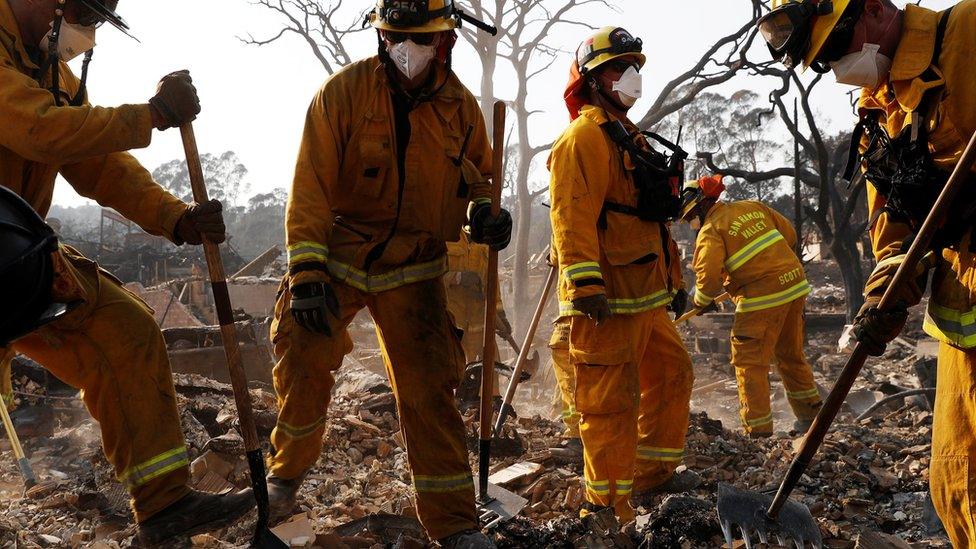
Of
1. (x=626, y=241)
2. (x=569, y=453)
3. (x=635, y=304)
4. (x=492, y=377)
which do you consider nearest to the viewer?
(x=492, y=377)

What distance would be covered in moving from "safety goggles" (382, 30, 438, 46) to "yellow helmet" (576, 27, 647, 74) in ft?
4.34

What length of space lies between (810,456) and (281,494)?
2218 mm

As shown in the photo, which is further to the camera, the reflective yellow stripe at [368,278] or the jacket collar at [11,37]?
the reflective yellow stripe at [368,278]

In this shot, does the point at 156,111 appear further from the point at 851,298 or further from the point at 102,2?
the point at 851,298

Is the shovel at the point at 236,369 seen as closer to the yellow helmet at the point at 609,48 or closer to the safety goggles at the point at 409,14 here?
the safety goggles at the point at 409,14

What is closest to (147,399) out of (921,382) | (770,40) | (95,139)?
(95,139)

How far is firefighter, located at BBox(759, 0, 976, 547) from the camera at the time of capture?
2.53 m

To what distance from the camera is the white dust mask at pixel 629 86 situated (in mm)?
4418

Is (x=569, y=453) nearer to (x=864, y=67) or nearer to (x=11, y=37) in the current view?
(x=864, y=67)

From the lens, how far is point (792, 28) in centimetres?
282

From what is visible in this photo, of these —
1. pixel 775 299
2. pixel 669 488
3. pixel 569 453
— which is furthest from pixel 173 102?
pixel 775 299

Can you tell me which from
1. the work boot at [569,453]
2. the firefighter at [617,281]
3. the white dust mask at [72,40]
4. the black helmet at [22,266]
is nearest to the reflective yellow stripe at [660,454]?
the firefighter at [617,281]

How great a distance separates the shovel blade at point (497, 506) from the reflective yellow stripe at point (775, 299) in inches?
142

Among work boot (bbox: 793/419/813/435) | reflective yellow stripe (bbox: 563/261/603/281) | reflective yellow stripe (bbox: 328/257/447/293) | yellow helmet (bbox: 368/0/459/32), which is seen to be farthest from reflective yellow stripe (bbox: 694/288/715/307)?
yellow helmet (bbox: 368/0/459/32)
